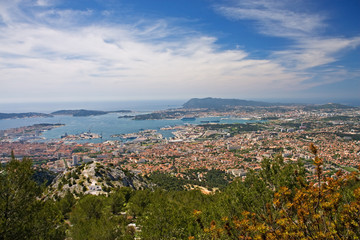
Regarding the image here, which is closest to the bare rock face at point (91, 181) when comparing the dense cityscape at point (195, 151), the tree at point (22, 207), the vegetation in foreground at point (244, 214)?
the vegetation in foreground at point (244, 214)

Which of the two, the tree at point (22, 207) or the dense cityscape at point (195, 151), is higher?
the tree at point (22, 207)

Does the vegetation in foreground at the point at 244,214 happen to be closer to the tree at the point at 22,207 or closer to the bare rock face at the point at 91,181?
Answer: the tree at the point at 22,207

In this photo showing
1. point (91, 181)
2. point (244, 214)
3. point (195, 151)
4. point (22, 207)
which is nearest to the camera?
point (244, 214)

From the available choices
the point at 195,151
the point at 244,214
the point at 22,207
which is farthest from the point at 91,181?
the point at 195,151

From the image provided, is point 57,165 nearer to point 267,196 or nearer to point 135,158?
point 135,158

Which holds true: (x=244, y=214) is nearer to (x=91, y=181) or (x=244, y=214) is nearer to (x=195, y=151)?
(x=91, y=181)

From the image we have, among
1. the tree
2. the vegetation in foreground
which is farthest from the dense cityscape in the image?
the tree

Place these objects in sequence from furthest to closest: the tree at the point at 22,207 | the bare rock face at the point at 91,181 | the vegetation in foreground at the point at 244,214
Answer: the bare rock face at the point at 91,181, the tree at the point at 22,207, the vegetation in foreground at the point at 244,214

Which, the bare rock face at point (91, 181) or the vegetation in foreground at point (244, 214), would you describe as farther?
the bare rock face at point (91, 181)

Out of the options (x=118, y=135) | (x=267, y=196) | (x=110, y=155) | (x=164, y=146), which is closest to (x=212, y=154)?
(x=164, y=146)
